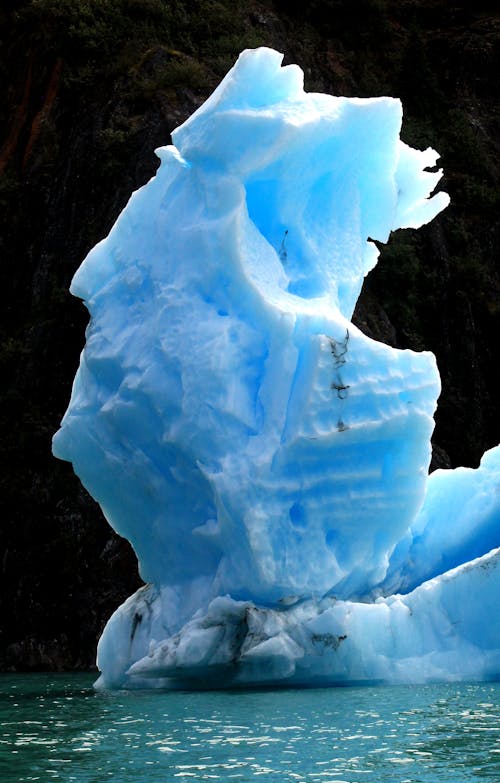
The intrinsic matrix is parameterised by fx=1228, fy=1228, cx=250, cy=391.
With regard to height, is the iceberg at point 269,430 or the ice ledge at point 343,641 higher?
the iceberg at point 269,430

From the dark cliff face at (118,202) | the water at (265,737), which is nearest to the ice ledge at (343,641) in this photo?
the water at (265,737)

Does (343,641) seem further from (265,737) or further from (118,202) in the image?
(118,202)

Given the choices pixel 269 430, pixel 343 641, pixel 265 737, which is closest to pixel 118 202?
pixel 269 430

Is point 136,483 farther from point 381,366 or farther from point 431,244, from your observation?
point 431,244

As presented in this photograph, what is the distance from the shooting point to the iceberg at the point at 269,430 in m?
8.94

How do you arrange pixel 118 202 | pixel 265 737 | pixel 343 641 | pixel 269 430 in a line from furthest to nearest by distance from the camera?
pixel 118 202
pixel 269 430
pixel 343 641
pixel 265 737

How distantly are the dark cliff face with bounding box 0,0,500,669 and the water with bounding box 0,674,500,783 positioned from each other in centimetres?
820

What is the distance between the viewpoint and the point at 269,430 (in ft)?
30.2

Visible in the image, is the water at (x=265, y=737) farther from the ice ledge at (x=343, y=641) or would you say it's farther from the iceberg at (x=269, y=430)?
the iceberg at (x=269, y=430)

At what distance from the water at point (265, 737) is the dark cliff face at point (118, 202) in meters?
8.20

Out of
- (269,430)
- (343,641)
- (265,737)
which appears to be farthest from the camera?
(269,430)

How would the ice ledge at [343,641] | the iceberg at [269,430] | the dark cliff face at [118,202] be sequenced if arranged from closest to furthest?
the ice ledge at [343,641] → the iceberg at [269,430] → the dark cliff face at [118,202]

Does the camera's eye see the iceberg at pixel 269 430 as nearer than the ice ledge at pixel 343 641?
No

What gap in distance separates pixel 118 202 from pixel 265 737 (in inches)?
543
